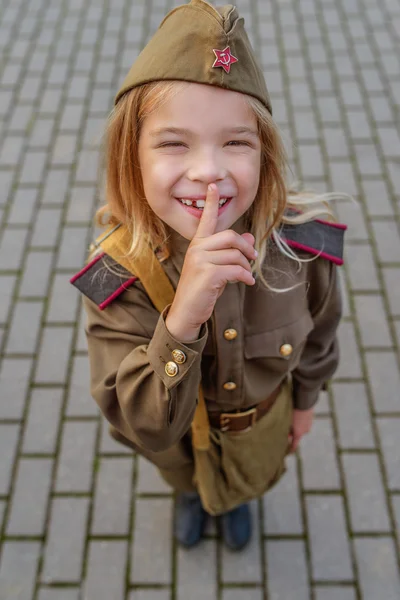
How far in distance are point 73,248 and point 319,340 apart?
2.09 meters

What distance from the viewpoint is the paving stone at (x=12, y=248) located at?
3.66 metres

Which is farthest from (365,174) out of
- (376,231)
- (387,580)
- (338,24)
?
(387,580)

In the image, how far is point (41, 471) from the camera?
2855 millimetres

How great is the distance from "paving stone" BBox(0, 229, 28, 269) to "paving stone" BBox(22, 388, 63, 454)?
90cm

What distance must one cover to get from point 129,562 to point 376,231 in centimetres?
236

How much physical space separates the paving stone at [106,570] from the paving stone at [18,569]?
233 millimetres

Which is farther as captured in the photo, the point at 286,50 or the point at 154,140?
the point at 286,50

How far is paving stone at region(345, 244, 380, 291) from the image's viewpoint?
3510 millimetres

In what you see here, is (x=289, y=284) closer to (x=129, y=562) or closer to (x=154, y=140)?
(x=154, y=140)

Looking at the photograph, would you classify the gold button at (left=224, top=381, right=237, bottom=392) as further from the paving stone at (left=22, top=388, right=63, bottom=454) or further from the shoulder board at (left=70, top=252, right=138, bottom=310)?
the paving stone at (left=22, top=388, right=63, bottom=454)

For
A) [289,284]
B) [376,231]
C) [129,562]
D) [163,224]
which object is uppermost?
[163,224]

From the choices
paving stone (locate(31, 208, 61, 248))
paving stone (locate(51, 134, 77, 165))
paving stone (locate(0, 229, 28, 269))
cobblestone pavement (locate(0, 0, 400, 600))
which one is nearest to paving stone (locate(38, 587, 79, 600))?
cobblestone pavement (locate(0, 0, 400, 600))

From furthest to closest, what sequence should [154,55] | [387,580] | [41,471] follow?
[41,471], [387,580], [154,55]

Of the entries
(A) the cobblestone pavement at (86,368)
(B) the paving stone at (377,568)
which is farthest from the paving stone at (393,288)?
(B) the paving stone at (377,568)
